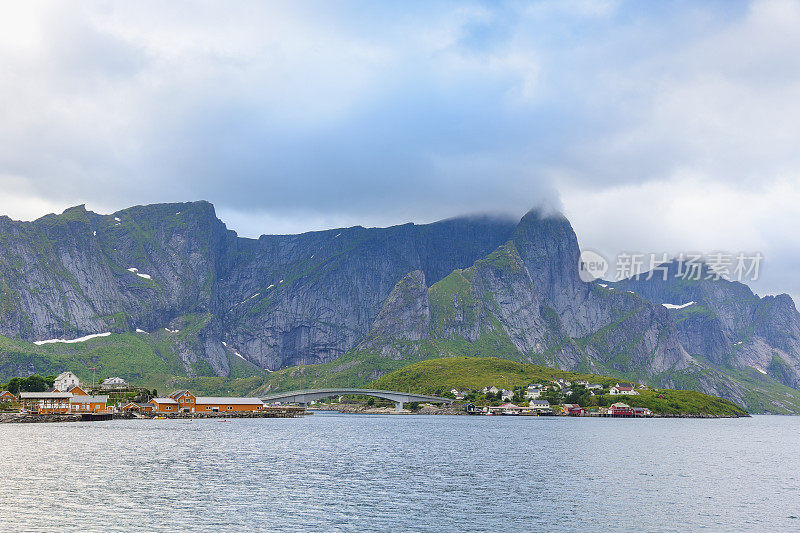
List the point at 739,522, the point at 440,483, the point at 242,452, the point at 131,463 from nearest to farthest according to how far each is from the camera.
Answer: the point at 739,522 < the point at 440,483 < the point at 131,463 < the point at 242,452

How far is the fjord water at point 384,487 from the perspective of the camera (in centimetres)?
5456

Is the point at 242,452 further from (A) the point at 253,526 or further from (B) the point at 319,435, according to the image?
(A) the point at 253,526

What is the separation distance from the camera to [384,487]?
71.9 metres

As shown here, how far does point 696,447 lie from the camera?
13212 centimetres

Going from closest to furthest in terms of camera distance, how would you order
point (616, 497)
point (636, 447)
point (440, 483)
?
point (616, 497) < point (440, 483) < point (636, 447)

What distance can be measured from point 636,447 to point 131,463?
85.0m

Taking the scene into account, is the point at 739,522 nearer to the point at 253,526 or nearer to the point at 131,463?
the point at 253,526

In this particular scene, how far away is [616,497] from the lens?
67.4 metres

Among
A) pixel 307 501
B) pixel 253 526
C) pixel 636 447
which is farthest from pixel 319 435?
pixel 253 526

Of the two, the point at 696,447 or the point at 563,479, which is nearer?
the point at 563,479

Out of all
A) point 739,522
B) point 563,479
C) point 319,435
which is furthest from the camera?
point 319,435

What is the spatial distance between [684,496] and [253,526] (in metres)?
42.4

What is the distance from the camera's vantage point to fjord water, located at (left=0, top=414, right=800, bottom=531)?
5456 cm

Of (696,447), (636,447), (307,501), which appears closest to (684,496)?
(307,501)
